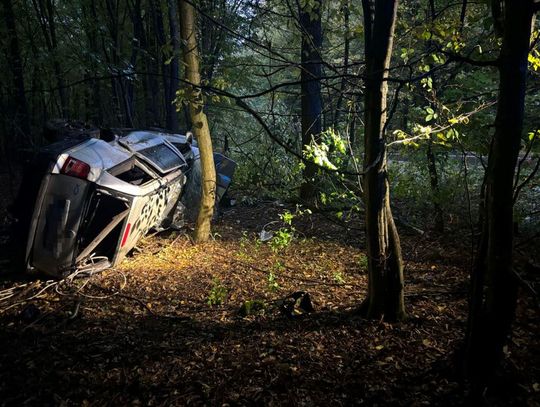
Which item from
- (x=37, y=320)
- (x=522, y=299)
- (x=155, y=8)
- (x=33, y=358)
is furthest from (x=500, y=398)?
(x=155, y=8)

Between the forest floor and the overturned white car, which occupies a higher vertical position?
the overturned white car

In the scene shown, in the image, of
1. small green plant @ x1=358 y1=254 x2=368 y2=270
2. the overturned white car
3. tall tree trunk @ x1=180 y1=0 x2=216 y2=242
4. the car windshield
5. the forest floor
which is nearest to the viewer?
the forest floor

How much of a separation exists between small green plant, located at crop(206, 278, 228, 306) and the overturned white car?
1658 millimetres

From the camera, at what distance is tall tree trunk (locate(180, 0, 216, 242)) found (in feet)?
21.8

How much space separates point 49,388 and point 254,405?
1.80 m

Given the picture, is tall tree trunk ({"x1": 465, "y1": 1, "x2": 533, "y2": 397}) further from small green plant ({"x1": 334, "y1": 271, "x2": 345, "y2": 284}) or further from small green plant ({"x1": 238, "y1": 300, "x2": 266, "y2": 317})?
small green plant ({"x1": 334, "y1": 271, "x2": 345, "y2": 284})

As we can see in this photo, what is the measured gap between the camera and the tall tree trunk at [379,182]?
10.9 feet

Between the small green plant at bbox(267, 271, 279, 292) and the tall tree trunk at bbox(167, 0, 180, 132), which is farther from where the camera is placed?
the tall tree trunk at bbox(167, 0, 180, 132)

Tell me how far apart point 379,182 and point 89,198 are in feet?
12.5

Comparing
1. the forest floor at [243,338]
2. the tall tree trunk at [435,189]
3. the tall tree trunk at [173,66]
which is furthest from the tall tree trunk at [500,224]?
the tall tree trunk at [173,66]

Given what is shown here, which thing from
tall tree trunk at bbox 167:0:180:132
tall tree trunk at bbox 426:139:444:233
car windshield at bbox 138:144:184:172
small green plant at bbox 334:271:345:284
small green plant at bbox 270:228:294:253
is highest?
tall tree trunk at bbox 167:0:180:132

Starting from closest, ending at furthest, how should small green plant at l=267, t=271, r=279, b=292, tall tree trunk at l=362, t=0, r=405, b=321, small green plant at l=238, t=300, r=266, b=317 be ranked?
tall tree trunk at l=362, t=0, r=405, b=321 < small green plant at l=238, t=300, r=266, b=317 < small green plant at l=267, t=271, r=279, b=292

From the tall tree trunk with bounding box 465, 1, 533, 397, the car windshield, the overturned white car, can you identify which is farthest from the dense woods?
the car windshield

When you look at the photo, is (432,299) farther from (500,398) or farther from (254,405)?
(254,405)
